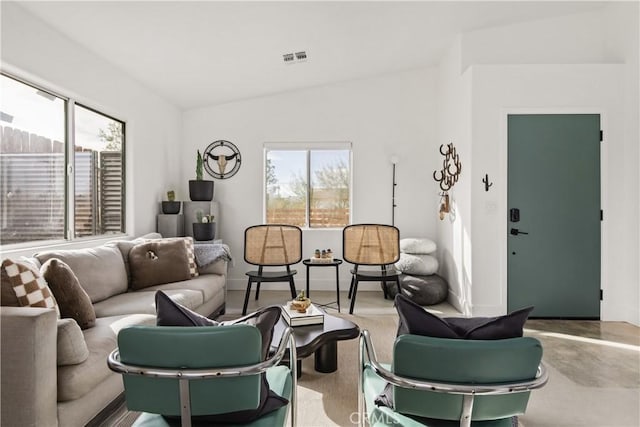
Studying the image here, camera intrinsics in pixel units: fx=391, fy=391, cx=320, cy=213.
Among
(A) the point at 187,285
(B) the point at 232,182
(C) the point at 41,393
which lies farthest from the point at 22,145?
(B) the point at 232,182

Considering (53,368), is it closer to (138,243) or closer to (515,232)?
(138,243)

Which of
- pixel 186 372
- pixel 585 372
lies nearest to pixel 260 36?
pixel 186 372

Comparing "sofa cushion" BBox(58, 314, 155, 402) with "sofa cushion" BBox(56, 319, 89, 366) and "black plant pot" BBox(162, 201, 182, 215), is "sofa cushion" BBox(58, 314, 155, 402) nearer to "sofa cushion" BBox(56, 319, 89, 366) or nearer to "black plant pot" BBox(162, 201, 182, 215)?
"sofa cushion" BBox(56, 319, 89, 366)

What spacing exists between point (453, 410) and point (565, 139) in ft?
12.6

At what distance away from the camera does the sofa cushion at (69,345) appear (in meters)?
1.75

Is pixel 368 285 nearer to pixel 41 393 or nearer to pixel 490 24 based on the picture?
pixel 490 24

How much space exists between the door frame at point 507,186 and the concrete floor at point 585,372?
50 centimetres

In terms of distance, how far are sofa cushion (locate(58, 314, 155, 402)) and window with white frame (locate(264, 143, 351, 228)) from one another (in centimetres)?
329

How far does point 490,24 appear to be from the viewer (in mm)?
4176

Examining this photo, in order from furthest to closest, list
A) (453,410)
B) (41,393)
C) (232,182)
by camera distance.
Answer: (232,182)
(41,393)
(453,410)

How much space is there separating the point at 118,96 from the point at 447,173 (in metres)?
3.81

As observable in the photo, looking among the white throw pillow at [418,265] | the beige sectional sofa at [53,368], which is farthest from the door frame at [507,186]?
the beige sectional sofa at [53,368]

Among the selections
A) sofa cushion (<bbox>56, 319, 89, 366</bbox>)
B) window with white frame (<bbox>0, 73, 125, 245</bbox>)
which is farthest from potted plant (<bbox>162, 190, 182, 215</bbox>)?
sofa cushion (<bbox>56, 319, 89, 366</bbox>)

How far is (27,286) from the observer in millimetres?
1922
